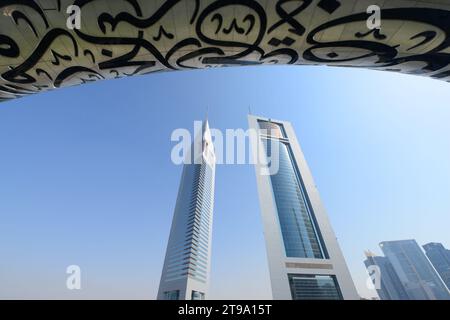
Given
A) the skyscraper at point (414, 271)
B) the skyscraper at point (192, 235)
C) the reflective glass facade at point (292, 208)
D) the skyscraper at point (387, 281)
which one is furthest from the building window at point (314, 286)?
the skyscraper at point (414, 271)

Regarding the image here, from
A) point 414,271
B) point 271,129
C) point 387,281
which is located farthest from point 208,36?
point 387,281

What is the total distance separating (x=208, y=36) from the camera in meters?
7.25

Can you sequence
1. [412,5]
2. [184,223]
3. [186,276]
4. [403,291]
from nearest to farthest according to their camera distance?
1. [412,5]
2. [186,276]
3. [184,223]
4. [403,291]

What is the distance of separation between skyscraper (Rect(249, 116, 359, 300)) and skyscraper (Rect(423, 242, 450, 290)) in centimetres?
13375

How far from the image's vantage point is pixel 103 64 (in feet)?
25.7

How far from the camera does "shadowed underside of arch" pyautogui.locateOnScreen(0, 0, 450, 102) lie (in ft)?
20.9

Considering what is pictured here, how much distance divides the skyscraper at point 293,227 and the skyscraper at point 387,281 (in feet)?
275

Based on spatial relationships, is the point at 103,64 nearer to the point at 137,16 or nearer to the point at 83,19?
the point at 83,19

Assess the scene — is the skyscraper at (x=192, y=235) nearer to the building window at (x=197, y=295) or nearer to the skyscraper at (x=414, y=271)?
the building window at (x=197, y=295)

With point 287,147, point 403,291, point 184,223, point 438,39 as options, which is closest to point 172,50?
point 438,39

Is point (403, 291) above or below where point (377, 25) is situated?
above

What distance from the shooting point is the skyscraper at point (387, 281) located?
131438 millimetres

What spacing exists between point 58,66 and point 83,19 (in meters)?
2.03

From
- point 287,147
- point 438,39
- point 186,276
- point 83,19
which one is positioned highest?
point 287,147
